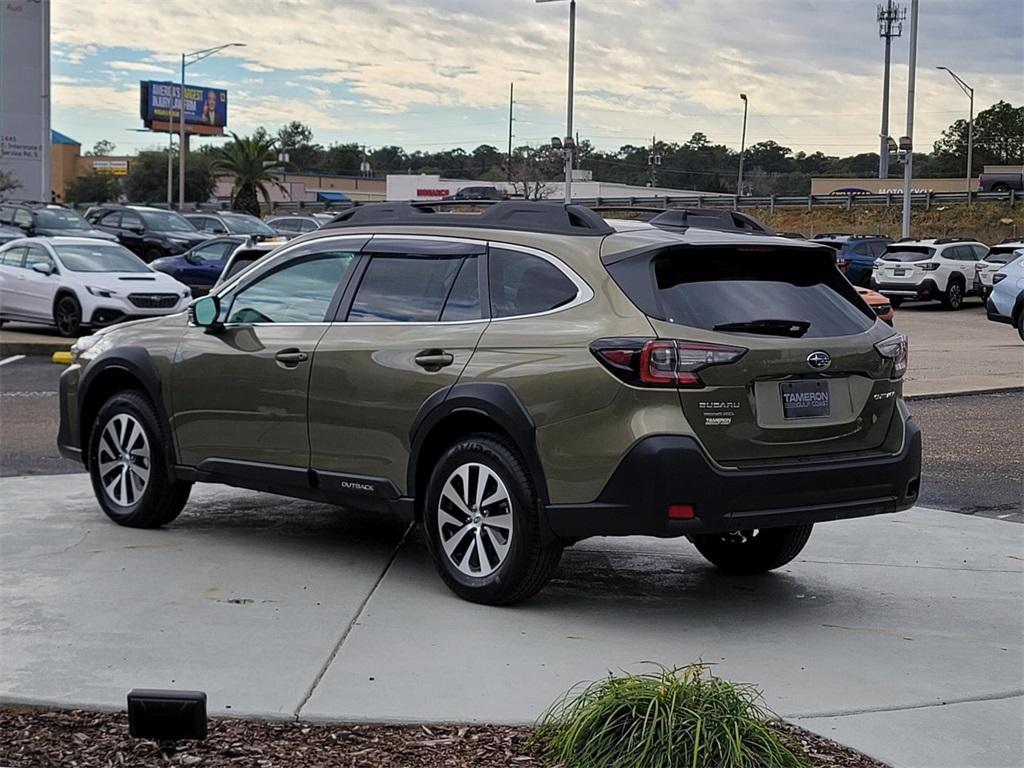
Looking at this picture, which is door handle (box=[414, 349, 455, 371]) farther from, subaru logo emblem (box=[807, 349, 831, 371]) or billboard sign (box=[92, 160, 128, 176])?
billboard sign (box=[92, 160, 128, 176])

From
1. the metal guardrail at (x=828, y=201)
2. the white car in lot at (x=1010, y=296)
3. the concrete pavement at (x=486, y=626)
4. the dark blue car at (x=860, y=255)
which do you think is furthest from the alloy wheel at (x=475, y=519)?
the metal guardrail at (x=828, y=201)

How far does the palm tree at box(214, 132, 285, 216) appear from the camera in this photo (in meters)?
68.8

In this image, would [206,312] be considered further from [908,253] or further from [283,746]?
[908,253]

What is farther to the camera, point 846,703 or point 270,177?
point 270,177

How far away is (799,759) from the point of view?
429 centimetres

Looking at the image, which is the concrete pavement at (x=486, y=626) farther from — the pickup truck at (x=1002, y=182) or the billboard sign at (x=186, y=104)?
the billboard sign at (x=186, y=104)

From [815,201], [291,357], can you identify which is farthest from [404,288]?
[815,201]

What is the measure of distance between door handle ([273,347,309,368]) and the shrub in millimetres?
3262

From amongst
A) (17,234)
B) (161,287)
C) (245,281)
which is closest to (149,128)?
(17,234)

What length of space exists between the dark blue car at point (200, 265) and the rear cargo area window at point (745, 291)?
2330 cm

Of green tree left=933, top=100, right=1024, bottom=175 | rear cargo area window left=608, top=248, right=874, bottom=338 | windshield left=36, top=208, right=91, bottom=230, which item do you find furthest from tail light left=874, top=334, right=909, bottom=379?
green tree left=933, top=100, right=1024, bottom=175

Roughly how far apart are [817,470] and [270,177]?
6784cm

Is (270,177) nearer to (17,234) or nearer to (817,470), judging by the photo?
(17,234)

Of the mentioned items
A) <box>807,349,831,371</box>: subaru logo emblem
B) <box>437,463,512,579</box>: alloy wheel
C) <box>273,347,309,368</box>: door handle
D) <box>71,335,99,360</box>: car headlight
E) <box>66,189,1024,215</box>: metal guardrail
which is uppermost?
<box>66,189,1024,215</box>: metal guardrail
